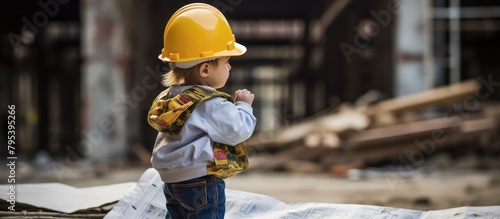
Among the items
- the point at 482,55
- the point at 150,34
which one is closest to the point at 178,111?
the point at 150,34

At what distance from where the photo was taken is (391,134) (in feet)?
27.9

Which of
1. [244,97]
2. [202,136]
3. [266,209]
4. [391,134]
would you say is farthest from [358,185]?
[202,136]

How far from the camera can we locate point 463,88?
8500mm

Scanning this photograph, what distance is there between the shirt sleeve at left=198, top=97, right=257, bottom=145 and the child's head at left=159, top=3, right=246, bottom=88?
143mm

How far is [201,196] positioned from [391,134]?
5.93 meters

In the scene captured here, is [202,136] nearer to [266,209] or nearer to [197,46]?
[197,46]

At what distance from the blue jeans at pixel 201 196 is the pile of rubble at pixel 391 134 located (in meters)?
5.56

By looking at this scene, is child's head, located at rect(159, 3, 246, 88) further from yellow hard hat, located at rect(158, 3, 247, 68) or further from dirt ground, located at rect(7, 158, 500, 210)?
dirt ground, located at rect(7, 158, 500, 210)

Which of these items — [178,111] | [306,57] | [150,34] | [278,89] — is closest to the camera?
[178,111]

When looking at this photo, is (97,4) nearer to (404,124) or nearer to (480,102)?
(404,124)

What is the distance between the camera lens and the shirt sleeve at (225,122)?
280cm

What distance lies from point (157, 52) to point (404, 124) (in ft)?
16.2

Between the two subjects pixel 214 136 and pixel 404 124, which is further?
pixel 404 124

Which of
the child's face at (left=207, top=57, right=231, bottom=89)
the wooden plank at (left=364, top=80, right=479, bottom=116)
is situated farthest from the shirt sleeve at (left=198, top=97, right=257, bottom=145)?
the wooden plank at (left=364, top=80, right=479, bottom=116)
